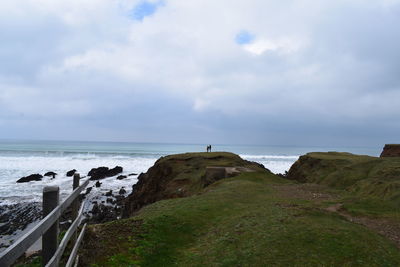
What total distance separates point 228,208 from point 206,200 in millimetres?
1756

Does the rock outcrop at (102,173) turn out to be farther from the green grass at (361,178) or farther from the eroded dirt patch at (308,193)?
the eroded dirt patch at (308,193)

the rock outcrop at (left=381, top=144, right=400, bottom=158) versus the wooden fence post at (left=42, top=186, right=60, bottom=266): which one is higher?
the rock outcrop at (left=381, top=144, right=400, bottom=158)

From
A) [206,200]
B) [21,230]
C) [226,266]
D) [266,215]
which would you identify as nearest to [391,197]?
[266,215]

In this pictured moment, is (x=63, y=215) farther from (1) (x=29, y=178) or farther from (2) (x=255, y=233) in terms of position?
(1) (x=29, y=178)

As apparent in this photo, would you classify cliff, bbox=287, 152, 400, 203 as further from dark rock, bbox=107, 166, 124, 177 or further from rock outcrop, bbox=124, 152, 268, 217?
dark rock, bbox=107, 166, 124, 177

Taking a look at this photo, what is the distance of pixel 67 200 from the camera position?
5.85 meters

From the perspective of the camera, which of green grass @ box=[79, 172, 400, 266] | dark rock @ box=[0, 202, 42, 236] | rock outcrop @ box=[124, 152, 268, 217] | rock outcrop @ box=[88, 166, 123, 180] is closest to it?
green grass @ box=[79, 172, 400, 266]

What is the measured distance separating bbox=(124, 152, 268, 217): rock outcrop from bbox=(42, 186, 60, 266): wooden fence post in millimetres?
21395

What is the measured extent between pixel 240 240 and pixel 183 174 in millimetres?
20696

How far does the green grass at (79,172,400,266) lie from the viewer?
8.48m

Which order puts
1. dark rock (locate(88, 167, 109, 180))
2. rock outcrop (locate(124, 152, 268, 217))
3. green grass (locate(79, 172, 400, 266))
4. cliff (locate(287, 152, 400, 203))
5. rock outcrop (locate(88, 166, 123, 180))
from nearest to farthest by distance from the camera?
green grass (locate(79, 172, 400, 266)), cliff (locate(287, 152, 400, 203)), rock outcrop (locate(124, 152, 268, 217)), dark rock (locate(88, 167, 109, 180)), rock outcrop (locate(88, 166, 123, 180))

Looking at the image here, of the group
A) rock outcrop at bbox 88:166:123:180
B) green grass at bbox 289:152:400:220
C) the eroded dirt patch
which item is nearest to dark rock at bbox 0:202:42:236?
the eroded dirt patch

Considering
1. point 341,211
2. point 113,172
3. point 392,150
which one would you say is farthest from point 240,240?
point 113,172

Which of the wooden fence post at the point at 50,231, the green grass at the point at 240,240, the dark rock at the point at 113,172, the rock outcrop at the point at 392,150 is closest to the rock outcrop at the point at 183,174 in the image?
the green grass at the point at 240,240
